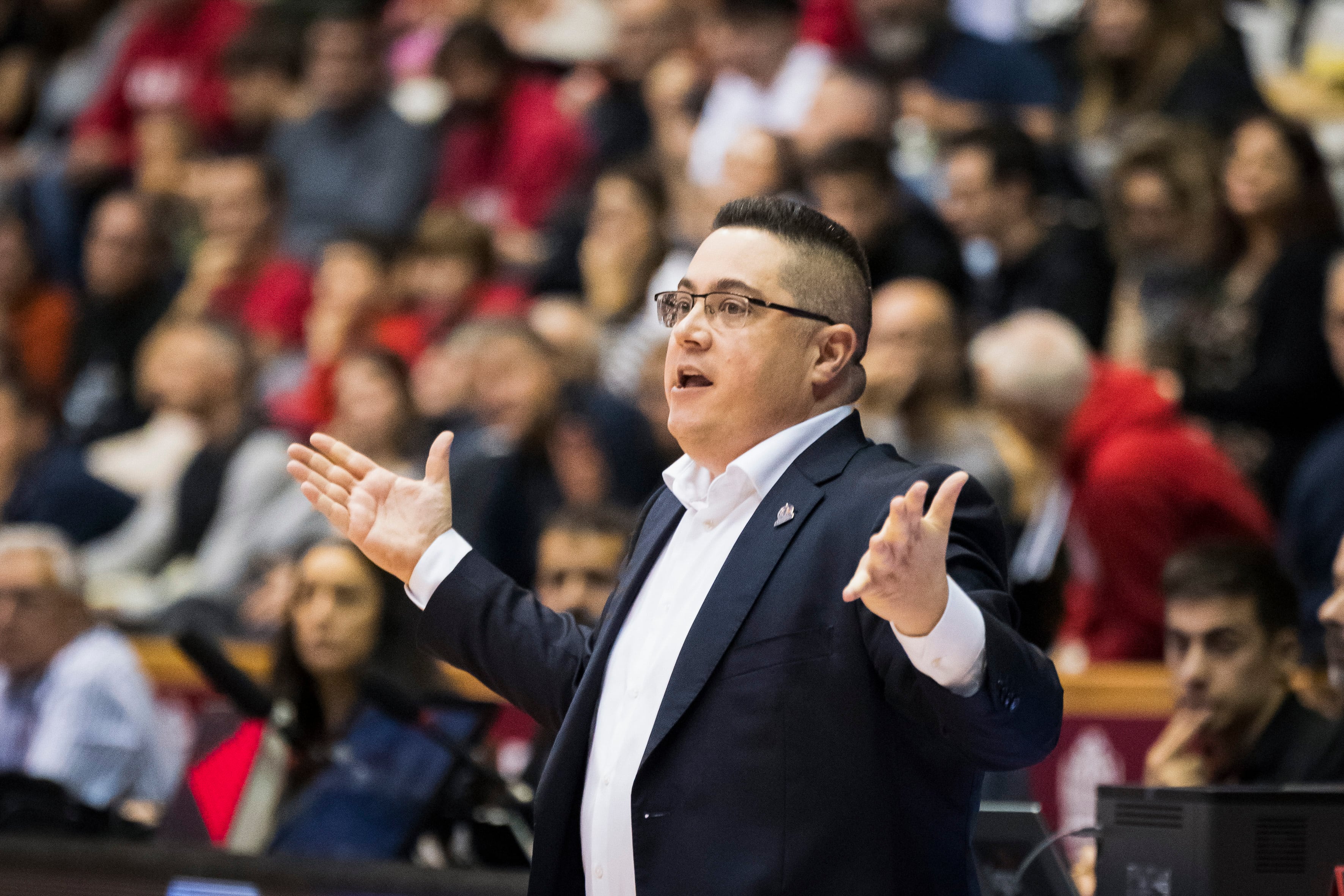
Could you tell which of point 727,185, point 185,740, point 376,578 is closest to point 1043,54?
point 727,185

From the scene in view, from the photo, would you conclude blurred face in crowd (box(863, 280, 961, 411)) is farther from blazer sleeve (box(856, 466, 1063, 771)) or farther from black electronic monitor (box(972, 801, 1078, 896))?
blazer sleeve (box(856, 466, 1063, 771))

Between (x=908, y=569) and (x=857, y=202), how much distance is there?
4.39 metres

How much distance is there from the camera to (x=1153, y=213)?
6.16 meters

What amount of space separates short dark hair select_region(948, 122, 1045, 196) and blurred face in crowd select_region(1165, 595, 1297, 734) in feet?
9.44

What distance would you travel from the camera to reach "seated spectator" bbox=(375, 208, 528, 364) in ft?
25.6

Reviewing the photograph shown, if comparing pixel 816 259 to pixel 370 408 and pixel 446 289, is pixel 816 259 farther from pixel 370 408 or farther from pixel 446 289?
pixel 446 289

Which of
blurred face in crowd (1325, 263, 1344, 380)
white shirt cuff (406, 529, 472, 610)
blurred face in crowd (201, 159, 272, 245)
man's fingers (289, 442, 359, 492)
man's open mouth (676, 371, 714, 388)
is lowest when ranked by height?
white shirt cuff (406, 529, 472, 610)

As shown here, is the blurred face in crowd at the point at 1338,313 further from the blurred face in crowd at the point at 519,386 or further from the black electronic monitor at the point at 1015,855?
the blurred face in crowd at the point at 519,386

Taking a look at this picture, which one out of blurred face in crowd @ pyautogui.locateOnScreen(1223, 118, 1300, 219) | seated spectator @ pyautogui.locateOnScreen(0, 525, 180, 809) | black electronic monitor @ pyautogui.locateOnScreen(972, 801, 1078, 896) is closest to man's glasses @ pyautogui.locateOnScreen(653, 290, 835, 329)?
black electronic monitor @ pyautogui.locateOnScreen(972, 801, 1078, 896)

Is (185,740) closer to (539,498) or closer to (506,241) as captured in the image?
(539,498)

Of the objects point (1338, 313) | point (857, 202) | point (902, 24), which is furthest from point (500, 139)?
point (1338, 313)

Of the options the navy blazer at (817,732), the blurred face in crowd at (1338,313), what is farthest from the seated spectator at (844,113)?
the navy blazer at (817,732)

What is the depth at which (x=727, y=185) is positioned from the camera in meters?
6.86

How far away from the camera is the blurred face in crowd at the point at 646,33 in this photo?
8.37 meters
